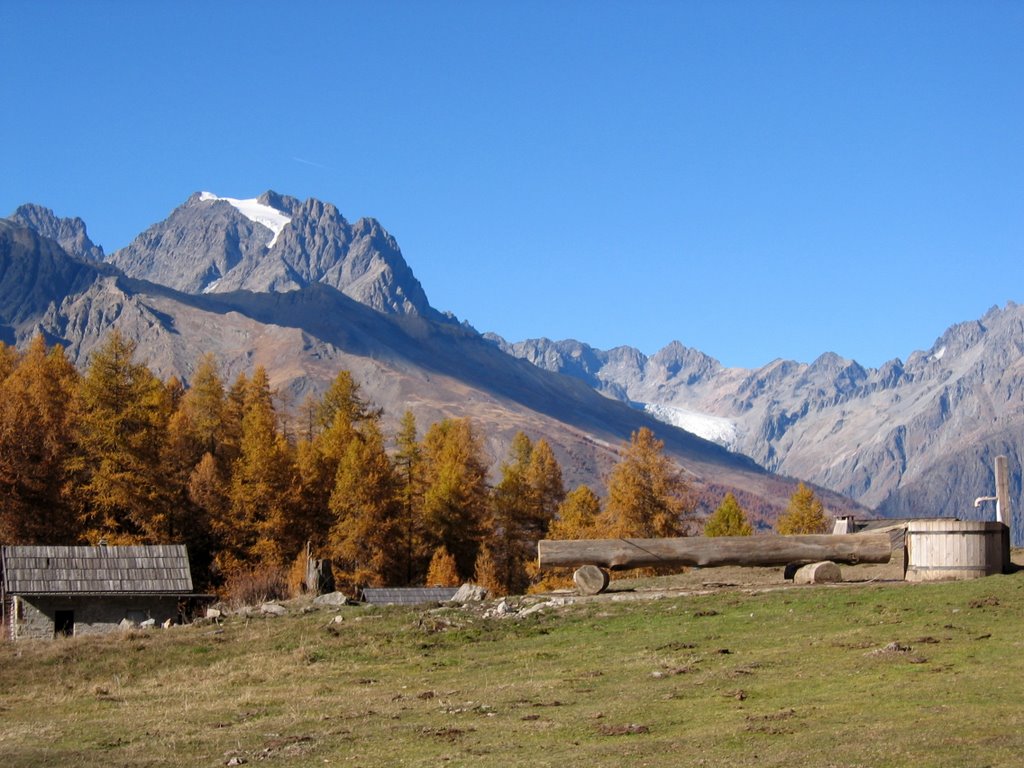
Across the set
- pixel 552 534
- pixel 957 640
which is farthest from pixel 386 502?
pixel 957 640

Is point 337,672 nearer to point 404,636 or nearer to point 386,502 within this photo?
point 404,636

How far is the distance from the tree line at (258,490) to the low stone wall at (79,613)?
729 inches

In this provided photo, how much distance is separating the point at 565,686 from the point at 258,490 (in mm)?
52446

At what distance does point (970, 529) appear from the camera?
106 feet

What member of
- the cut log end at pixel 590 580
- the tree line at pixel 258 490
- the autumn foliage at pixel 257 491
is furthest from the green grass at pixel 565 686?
the tree line at pixel 258 490

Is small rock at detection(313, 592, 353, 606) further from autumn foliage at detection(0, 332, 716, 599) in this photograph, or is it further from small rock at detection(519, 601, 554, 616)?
autumn foliage at detection(0, 332, 716, 599)

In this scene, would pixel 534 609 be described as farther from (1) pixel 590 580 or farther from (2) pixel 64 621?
(2) pixel 64 621

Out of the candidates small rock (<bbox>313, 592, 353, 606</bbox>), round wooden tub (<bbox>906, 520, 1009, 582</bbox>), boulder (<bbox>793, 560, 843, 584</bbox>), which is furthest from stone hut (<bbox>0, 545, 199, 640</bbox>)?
Result: round wooden tub (<bbox>906, 520, 1009, 582</bbox>)

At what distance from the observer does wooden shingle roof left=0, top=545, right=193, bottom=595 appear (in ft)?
152

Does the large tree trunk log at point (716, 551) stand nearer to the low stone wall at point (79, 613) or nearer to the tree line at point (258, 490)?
the low stone wall at point (79, 613)

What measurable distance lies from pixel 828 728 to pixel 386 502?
6231cm

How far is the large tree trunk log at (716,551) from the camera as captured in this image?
1432 inches

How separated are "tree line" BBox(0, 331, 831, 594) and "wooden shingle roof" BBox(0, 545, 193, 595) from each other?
58.5ft

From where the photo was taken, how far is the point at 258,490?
73500mm
